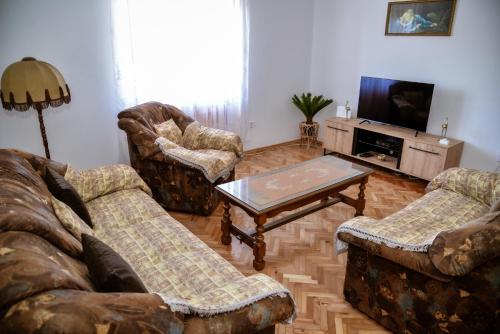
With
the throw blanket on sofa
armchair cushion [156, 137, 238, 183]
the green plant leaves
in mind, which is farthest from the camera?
the green plant leaves

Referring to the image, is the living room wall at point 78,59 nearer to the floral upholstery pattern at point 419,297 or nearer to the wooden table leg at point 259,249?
the wooden table leg at point 259,249

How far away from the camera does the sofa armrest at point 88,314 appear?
2.78 feet

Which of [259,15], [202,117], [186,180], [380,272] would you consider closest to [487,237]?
[380,272]

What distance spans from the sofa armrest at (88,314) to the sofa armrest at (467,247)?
1.18 meters

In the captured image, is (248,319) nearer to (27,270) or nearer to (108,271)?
(108,271)

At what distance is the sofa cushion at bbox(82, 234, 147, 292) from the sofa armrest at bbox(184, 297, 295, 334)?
9.2 inches

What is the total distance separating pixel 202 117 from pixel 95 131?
49.7 inches

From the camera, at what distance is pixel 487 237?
1476 mm

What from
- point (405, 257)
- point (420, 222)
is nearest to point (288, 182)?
point (420, 222)

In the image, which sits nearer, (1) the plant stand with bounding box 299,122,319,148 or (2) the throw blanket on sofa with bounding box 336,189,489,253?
(2) the throw blanket on sofa with bounding box 336,189,489,253

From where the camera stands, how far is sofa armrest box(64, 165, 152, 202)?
8.02 feet

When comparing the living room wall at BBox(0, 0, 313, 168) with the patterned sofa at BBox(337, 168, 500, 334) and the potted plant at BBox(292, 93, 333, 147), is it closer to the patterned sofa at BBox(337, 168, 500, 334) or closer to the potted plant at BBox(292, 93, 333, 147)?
the potted plant at BBox(292, 93, 333, 147)

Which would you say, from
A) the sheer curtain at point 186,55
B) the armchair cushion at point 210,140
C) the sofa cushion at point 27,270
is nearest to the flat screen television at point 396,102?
the sheer curtain at point 186,55

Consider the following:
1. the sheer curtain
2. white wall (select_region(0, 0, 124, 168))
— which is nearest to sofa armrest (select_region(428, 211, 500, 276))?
the sheer curtain
